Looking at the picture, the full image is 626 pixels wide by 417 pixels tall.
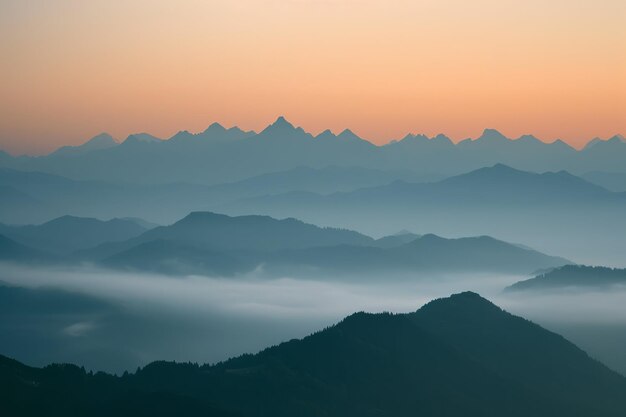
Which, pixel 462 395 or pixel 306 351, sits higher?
pixel 306 351

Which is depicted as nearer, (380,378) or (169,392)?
(169,392)

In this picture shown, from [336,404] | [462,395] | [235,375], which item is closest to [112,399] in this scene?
[235,375]

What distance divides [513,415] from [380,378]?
2866 centimetres

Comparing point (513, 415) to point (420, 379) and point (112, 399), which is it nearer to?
point (420, 379)

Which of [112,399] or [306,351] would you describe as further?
[306,351]

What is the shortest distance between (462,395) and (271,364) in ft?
134

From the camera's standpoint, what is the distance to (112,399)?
6383 inches

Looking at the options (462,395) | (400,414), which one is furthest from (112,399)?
(462,395)

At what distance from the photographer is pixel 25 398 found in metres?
164

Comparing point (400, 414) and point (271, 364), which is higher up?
point (271, 364)

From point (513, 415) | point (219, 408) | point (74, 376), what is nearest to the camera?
point (219, 408)

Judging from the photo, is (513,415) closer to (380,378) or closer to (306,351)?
(380,378)

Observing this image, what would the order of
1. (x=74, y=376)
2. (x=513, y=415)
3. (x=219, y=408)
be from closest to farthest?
(x=219, y=408), (x=74, y=376), (x=513, y=415)

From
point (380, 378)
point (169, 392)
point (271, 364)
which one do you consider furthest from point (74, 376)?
point (380, 378)
